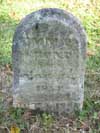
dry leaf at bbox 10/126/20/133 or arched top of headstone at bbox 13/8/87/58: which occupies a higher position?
arched top of headstone at bbox 13/8/87/58

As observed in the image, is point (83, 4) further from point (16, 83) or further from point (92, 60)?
point (16, 83)

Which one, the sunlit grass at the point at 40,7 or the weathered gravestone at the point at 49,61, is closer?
the weathered gravestone at the point at 49,61

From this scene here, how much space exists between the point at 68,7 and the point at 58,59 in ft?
13.1

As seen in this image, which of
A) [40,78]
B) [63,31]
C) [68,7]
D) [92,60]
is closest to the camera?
[63,31]

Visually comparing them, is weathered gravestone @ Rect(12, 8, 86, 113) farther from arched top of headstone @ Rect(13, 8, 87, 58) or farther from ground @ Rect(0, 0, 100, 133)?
ground @ Rect(0, 0, 100, 133)

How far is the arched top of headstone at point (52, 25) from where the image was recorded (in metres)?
5.08

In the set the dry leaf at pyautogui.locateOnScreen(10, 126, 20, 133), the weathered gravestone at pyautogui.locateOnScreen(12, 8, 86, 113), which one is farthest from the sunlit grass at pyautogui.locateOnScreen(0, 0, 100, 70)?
the dry leaf at pyautogui.locateOnScreen(10, 126, 20, 133)

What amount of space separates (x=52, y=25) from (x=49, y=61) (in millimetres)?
482

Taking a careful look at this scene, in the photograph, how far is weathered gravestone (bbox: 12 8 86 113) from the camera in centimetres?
511

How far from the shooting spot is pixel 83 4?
30.6 feet

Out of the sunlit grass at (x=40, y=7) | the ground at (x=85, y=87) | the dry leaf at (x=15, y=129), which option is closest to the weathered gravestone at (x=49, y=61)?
the ground at (x=85, y=87)

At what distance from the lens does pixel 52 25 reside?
16.7 feet

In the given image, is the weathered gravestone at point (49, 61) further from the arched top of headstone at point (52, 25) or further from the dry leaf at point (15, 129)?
the dry leaf at point (15, 129)

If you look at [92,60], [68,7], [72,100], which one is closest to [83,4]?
[68,7]
